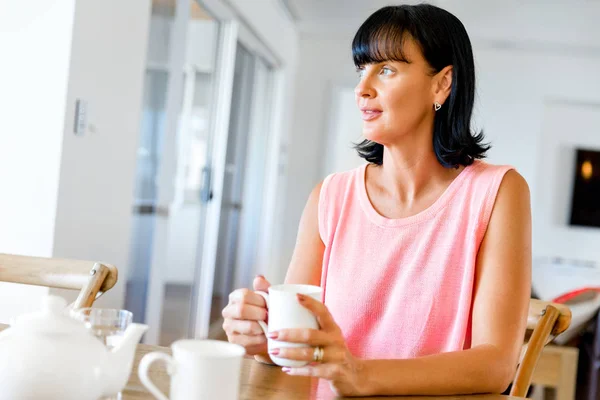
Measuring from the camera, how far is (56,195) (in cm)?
193

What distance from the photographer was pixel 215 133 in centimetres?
434

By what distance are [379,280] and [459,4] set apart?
480 centimetres

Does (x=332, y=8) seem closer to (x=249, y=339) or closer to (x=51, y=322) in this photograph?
(x=249, y=339)

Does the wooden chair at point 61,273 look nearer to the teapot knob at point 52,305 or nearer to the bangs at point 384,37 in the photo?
the teapot knob at point 52,305

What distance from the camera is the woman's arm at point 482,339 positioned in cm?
79

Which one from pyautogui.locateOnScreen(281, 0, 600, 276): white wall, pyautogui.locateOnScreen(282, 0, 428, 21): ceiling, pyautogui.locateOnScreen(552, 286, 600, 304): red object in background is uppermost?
pyautogui.locateOnScreen(282, 0, 428, 21): ceiling

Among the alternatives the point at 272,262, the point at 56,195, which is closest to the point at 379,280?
the point at 56,195

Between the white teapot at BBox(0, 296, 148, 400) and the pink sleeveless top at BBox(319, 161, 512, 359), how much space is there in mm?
642

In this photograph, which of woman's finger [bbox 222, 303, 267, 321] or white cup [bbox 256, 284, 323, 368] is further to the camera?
woman's finger [bbox 222, 303, 267, 321]

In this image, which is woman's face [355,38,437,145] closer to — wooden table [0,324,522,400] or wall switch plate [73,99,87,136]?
wooden table [0,324,522,400]

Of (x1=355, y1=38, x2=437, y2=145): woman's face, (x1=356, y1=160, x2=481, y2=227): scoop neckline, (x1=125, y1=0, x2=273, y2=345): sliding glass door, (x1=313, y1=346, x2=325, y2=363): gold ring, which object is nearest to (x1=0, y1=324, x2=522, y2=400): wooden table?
(x1=313, y1=346, x2=325, y2=363): gold ring

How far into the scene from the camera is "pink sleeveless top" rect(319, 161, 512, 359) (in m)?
1.23

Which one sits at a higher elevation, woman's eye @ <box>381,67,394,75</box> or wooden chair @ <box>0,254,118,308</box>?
woman's eye @ <box>381,67,394,75</box>

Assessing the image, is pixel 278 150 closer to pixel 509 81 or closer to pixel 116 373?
pixel 509 81
